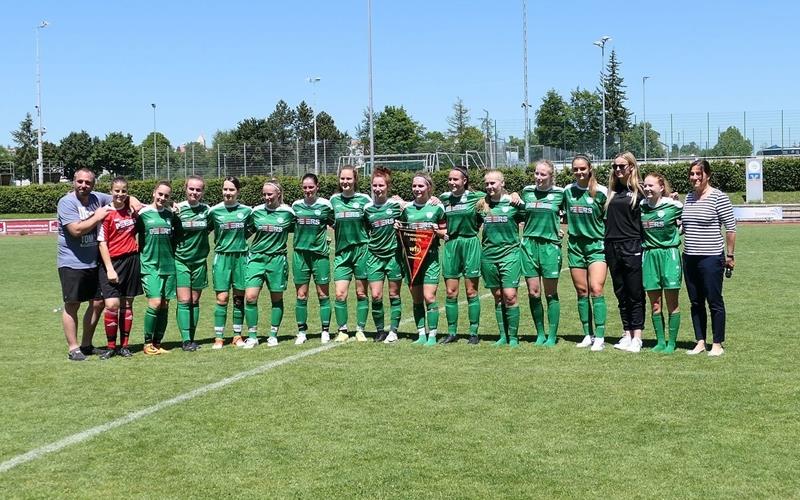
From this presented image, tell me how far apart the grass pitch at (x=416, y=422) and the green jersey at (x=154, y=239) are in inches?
A: 37.7

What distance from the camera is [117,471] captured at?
545cm

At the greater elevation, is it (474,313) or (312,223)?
(312,223)

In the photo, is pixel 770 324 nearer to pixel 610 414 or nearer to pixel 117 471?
pixel 610 414

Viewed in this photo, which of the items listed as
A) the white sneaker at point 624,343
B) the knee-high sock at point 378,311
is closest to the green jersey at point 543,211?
the white sneaker at point 624,343

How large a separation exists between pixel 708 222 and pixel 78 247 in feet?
20.5

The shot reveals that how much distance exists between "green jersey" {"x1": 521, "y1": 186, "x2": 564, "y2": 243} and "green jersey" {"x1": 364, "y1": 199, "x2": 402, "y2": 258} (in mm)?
1454

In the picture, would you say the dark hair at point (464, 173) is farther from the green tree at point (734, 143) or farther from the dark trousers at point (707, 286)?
the green tree at point (734, 143)

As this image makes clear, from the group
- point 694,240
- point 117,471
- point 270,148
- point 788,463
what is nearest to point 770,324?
point 694,240

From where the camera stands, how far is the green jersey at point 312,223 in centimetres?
981

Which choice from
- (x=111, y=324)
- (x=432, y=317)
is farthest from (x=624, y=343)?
(x=111, y=324)

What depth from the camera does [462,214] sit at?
9570mm

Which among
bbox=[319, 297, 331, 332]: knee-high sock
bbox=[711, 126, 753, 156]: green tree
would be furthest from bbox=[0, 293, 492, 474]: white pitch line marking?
bbox=[711, 126, 753, 156]: green tree

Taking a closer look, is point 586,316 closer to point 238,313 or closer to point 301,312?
point 301,312

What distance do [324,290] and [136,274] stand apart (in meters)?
2.04
